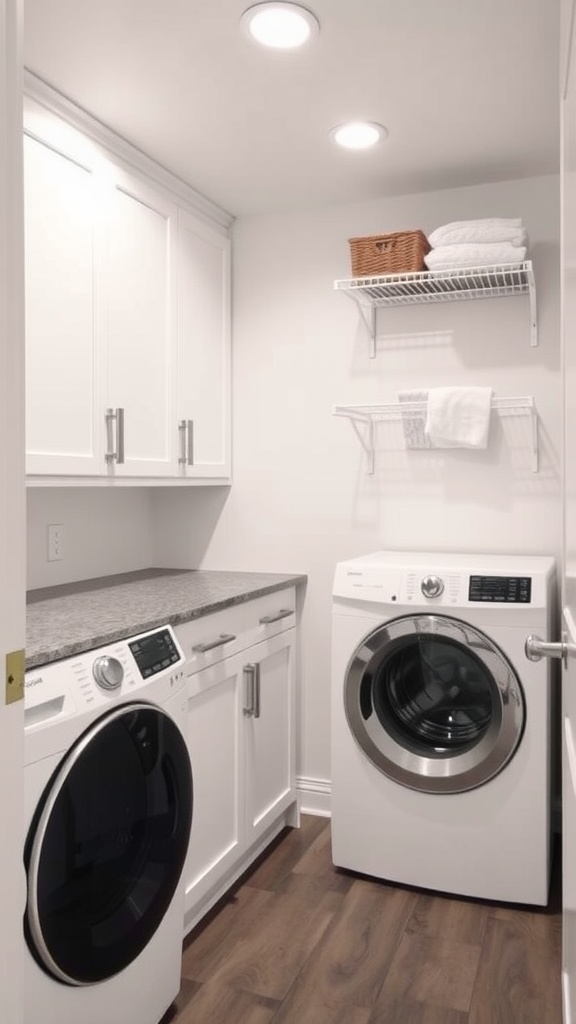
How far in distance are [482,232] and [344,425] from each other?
0.84 meters

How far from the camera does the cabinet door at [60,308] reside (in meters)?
2.05

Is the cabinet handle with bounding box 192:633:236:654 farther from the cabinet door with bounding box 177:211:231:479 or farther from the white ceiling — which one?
the white ceiling

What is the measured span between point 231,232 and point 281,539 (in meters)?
1.23

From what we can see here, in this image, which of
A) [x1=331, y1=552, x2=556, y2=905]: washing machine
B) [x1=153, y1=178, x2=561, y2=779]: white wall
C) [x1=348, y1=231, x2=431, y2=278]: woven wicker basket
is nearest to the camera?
[x1=331, y1=552, x2=556, y2=905]: washing machine

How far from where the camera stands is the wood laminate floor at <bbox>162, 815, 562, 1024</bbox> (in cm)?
193

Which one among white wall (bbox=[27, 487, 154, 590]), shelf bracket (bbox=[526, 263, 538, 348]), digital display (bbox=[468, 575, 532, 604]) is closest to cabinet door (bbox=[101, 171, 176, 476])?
white wall (bbox=[27, 487, 154, 590])

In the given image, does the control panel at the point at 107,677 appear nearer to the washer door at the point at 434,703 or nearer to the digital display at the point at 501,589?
the washer door at the point at 434,703

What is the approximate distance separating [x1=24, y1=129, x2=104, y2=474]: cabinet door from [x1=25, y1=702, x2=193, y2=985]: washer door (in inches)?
29.9

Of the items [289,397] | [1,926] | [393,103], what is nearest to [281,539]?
[289,397]

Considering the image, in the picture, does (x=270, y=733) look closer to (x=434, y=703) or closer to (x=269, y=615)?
(x=269, y=615)

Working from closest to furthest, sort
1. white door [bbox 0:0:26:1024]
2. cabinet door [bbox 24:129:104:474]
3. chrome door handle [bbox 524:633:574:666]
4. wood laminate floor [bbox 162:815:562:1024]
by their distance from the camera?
white door [bbox 0:0:26:1024] < chrome door handle [bbox 524:633:574:666] < wood laminate floor [bbox 162:815:562:1024] < cabinet door [bbox 24:129:104:474]

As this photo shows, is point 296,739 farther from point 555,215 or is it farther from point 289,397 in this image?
point 555,215

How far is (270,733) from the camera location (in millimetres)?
2773

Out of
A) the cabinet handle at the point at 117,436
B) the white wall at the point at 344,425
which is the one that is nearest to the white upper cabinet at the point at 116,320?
the cabinet handle at the point at 117,436
